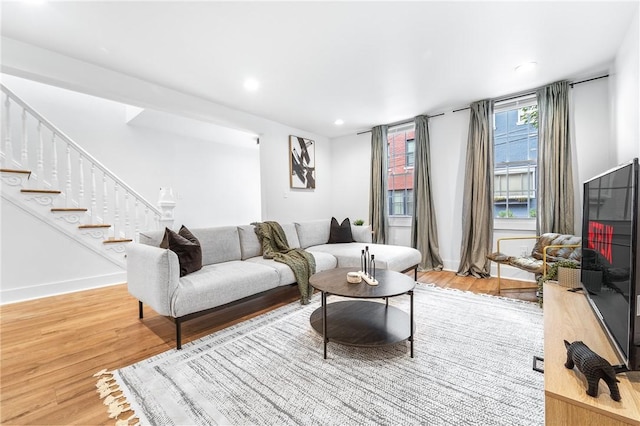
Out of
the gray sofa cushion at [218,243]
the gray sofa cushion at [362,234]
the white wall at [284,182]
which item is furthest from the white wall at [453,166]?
the gray sofa cushion at [218,243]

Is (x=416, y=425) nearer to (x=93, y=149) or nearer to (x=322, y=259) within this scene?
(x=322, y=259)

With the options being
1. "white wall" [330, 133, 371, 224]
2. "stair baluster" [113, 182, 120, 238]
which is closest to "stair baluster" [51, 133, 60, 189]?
"stair baluster" [113, 182, 120, 238]

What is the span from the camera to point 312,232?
163 inches

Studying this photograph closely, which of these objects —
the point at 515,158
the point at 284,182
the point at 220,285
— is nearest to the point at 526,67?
the point at 515,158

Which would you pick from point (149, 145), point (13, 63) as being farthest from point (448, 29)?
point (149, 145)

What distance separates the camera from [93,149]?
4.27m

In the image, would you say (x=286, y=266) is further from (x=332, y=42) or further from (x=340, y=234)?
(x=332, y=42)

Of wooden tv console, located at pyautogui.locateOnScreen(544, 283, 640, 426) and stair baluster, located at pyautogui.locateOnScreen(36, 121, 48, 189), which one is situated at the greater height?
stair baluster, located at pyautogui.locateOnScreen(36, 121, 48, 189)

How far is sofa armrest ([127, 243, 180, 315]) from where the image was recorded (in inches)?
80.7

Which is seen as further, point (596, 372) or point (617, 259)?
point (617, 259)

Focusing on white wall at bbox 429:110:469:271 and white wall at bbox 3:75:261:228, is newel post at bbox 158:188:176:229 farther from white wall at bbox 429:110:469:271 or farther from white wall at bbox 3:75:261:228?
white wall at bbox 429:110:469:271

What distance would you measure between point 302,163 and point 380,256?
261 cm

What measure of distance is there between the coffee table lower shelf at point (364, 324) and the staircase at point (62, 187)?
113 inches

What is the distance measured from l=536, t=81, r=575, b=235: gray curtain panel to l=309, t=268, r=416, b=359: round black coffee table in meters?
2.35
